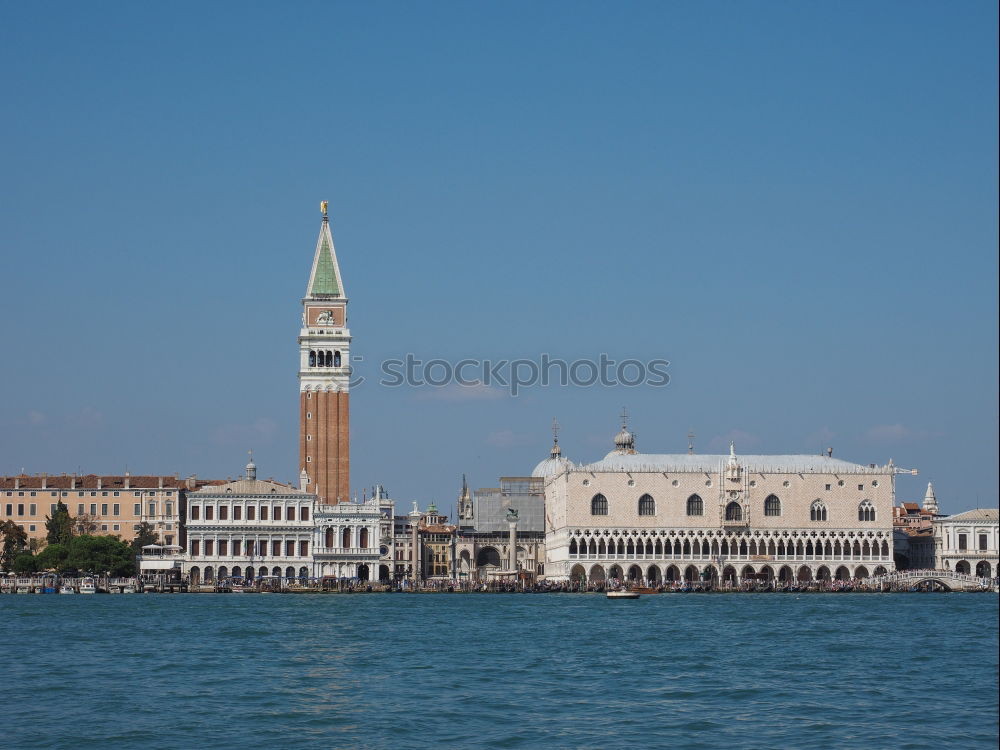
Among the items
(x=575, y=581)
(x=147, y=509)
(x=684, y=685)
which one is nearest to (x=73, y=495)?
(x=147, y=509)

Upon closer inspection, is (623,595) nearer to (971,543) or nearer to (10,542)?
(971,543)

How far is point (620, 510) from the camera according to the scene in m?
90.3

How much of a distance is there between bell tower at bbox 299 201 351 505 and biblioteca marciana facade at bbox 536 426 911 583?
1578 centimetres

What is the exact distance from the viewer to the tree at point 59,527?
89.8m

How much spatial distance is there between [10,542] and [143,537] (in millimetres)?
8147

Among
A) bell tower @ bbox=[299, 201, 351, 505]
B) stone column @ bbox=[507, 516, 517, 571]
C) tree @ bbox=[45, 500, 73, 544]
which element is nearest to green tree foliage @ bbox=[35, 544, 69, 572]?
tree @ bbox=[45, 500, 73, 544]

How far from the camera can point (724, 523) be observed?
89812mm

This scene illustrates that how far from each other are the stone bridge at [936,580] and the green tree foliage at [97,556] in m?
43.5

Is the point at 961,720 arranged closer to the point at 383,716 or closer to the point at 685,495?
the point at 383,716

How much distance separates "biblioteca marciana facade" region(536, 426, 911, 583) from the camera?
90062 mm

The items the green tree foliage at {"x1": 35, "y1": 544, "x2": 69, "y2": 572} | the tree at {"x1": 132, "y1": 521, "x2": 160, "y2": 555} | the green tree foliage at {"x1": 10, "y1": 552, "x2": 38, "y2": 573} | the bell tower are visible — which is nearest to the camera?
the green tree foliage at {"x1": 35, "y1": 544, "x2": 69, "y2": 572}

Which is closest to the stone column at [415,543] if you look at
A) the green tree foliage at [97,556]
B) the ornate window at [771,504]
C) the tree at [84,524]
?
the tree at [84,524]

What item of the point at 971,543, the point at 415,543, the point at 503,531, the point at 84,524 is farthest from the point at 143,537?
the point at 971,543

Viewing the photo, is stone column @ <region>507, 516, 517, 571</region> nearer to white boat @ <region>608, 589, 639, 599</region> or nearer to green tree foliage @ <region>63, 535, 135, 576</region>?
green tree foliage @ <region>63, 535, 135, 576</region>
